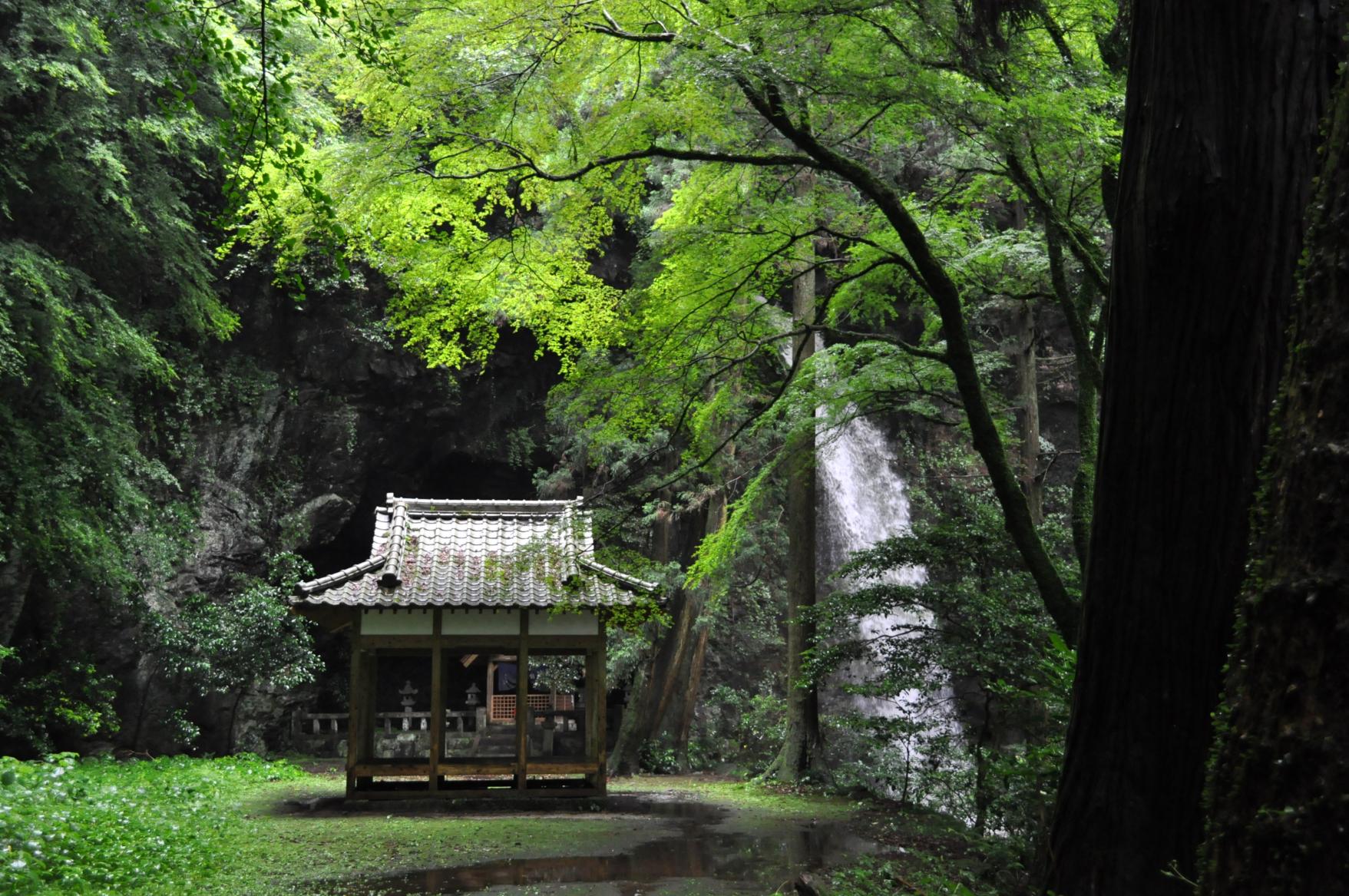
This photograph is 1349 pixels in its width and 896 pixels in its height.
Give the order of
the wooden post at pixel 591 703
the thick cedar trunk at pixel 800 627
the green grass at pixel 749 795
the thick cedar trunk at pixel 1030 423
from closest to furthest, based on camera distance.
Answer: the green grass at pixel 749 795, the wooden post at pixel 591 703, the thick cedar trunk at pixel 1030 423, the thick cedar trunk at pixel 800 627

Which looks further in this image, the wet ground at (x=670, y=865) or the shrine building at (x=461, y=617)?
the shrine building at (x=461, y=617)

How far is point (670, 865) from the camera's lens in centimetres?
764

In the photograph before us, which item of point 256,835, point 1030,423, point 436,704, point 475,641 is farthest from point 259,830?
point 1030,423

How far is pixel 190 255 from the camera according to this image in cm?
1478

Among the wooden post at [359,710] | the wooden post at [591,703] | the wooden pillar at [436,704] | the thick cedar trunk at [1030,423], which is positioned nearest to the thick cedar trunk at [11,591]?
the wooden post at [359,710]

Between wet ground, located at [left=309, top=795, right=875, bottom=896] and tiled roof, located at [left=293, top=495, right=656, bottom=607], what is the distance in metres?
2.71

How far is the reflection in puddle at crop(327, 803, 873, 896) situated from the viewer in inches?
266

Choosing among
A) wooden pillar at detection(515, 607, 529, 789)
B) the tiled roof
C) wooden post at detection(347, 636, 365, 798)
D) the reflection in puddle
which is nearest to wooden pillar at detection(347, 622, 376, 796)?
wooden post at detection(347, 636, 365, 798)

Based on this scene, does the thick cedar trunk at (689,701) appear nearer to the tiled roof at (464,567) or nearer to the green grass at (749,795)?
the green grass at (749,795)

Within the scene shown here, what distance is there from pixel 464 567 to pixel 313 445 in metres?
9.20

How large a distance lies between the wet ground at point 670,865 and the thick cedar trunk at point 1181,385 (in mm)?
3654

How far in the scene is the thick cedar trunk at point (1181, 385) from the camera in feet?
10.1

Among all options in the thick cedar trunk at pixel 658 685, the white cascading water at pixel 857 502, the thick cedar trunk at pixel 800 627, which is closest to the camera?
the thick cedar trunk at pixel 800 627

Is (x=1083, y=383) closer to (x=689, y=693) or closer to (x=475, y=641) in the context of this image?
(x=475, y=641)
